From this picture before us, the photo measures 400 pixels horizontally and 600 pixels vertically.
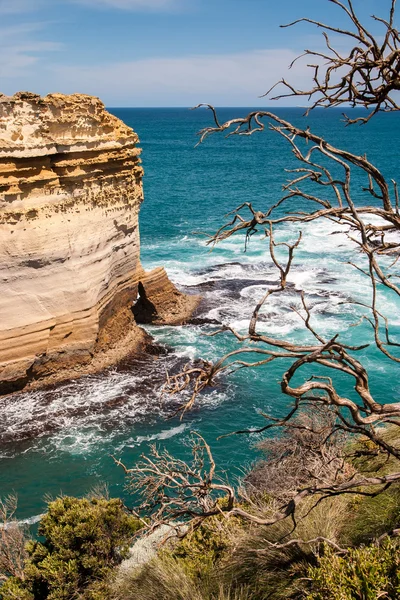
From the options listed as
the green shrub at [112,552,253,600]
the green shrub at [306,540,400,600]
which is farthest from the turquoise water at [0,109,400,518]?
the green shrub at [112,552,253,600]

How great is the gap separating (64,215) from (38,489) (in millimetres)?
8831

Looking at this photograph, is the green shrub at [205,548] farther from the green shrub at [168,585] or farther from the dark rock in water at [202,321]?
the dark rock in water at [202,321]

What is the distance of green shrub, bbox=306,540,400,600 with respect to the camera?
6.14m

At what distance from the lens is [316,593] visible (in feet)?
21.0

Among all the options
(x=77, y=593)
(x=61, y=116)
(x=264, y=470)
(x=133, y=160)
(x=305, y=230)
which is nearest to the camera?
(x=77, y=593)

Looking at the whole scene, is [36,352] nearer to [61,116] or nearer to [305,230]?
[61,116]

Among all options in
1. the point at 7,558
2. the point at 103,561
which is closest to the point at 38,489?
the point at 7,558

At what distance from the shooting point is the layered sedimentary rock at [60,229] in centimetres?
1861

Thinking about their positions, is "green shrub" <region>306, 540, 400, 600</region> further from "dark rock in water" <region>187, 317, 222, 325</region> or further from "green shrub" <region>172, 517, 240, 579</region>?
"dark rock in water" <region>187, 317, 222, 325</region>

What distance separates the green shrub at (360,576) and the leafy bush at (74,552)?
5309 millimetres

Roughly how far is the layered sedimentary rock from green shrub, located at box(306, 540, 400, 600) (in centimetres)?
1476

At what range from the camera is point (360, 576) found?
630 centimetres

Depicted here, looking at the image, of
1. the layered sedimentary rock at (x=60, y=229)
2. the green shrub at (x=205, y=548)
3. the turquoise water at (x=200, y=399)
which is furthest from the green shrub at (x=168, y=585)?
the layered sedimentary rock at (x=60, y=229)

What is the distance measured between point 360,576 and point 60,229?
52.0ft
